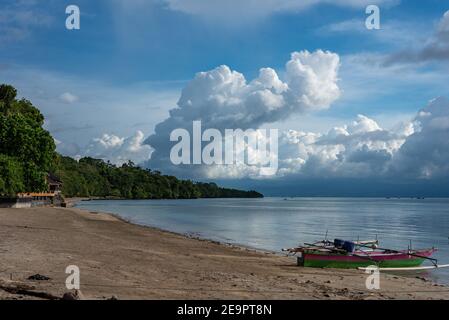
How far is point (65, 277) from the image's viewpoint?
51.0 feet

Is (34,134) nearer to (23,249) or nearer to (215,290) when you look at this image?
(23,249)

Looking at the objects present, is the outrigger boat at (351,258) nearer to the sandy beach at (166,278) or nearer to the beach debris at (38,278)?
the sandy beach at (166,278)

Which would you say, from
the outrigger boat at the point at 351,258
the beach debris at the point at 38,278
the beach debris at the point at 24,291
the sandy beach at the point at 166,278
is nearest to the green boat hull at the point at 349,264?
the outrigger boat at the point at 351,258

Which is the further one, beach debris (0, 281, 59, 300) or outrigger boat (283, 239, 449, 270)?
outrigger boat (283, 239, 449, 270)

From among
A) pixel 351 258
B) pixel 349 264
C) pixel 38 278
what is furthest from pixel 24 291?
pixel 351 258

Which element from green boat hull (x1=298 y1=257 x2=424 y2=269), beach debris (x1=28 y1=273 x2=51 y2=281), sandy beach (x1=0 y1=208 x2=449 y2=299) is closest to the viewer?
sandy beach (x1=0 y1=208 x2=449 y2=299)

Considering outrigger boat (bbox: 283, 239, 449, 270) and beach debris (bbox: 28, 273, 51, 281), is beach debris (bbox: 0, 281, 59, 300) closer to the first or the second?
beach debris (bbox: 28, 273, 51, 281)

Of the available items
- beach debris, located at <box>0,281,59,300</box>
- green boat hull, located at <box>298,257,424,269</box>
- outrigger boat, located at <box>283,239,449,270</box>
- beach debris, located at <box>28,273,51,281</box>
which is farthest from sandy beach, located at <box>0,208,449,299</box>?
outrigger boat, located at <box>283,239,449,270</box>

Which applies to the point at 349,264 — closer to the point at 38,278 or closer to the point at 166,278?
the point at 166,278

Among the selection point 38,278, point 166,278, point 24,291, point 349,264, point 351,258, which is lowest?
point 349,264
